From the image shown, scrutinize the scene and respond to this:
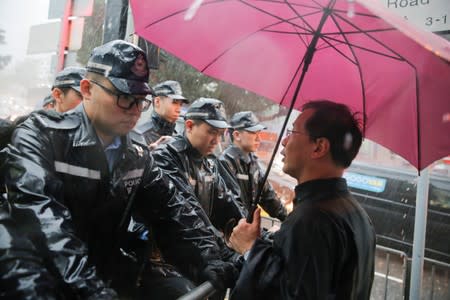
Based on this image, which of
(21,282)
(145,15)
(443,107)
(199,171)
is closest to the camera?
(21,282)

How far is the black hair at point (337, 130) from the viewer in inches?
84.2

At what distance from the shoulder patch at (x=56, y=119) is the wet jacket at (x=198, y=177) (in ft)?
4.15

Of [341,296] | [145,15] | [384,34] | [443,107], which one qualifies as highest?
[145,15]

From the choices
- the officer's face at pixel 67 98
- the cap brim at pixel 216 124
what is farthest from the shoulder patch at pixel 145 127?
the cap brim at pixel 216 124

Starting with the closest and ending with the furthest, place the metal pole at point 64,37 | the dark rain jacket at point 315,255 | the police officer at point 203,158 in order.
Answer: the dark rain jacket at point 315,255
the police officer at point 203,158
the metal pole at point 64,37

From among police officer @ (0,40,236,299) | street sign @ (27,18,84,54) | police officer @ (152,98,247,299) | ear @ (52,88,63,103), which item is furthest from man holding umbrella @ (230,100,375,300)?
street sign @ (27,18,84,54)

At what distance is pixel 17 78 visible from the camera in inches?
197

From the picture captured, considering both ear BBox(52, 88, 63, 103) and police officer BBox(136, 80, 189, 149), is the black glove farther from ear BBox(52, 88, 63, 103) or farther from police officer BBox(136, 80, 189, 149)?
police officer BBox(136, 80, 189, 149)

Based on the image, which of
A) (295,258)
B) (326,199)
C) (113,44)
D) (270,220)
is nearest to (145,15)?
(113,44)

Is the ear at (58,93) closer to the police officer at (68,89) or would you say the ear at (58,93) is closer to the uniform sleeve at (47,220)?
the police officer at (68,89)

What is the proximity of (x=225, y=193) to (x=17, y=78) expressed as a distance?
313 centimetres

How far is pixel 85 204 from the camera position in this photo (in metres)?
1.92

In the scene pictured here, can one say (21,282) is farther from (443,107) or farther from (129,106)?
(443,107)

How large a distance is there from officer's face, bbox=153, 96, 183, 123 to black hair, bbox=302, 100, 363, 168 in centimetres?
335
